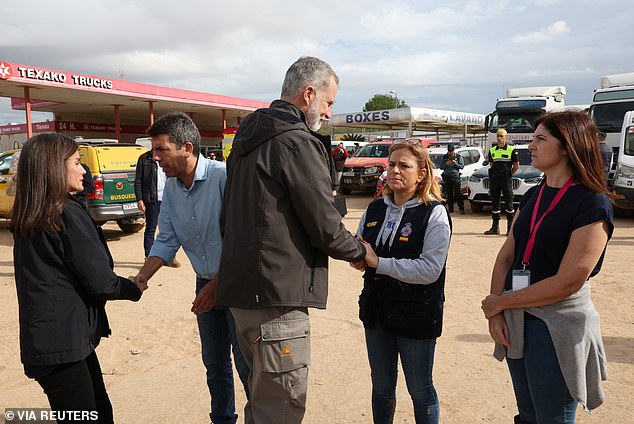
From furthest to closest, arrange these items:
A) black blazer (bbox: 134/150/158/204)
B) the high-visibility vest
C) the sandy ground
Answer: the high-visibility vest, black blazer (bbox: 134/150/158/204), the sandy ground

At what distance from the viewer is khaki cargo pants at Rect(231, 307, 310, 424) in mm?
2031

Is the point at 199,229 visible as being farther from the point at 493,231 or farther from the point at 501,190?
the point at 493,231

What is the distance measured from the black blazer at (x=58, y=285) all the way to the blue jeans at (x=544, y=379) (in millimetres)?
1876

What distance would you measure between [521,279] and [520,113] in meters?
16.8

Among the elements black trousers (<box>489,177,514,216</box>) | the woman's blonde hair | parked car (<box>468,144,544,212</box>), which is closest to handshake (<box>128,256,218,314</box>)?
the woman's blonde hair

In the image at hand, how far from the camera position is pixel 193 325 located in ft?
16.4

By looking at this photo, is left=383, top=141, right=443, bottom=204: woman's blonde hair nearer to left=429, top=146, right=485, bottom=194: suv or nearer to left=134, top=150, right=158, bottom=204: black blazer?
left=134, top=150, right=158, bottom=204: black blazer

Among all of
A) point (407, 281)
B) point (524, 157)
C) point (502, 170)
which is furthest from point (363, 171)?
point (407, 281)

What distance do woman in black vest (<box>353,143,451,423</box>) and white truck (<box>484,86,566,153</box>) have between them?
1525cm

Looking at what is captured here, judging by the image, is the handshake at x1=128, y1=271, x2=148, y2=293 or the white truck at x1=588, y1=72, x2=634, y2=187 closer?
the handshake at x1=128, y1=271, x2=148, y2=293

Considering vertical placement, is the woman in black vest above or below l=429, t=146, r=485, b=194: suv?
below

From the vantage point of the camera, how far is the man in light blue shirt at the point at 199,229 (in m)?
2.79

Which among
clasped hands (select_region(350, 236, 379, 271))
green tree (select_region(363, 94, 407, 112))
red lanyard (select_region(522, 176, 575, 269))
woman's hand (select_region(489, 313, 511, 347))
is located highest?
green tree (select_region(363, 94, 407, 112))

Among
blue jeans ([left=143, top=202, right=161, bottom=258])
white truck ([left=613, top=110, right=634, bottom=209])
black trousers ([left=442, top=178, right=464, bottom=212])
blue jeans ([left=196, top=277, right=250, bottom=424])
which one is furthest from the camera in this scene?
black trousers ([left=442, top=178, right=464, bottom=212])
